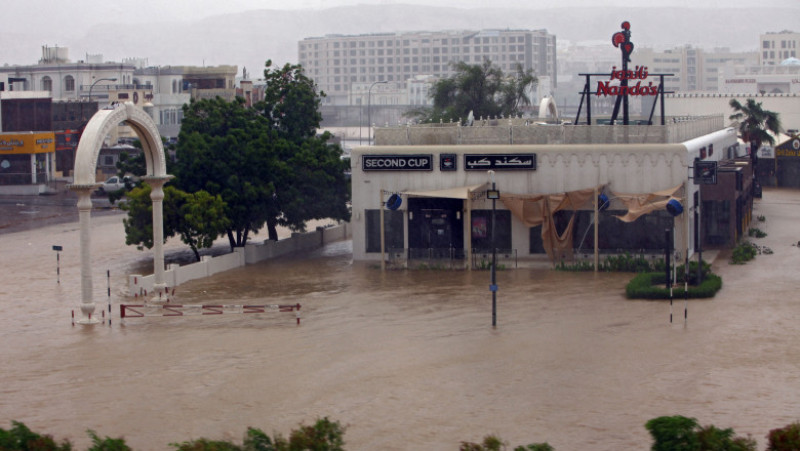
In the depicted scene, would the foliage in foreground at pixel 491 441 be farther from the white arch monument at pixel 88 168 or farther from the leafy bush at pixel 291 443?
the white arch monument at pixel 88 168

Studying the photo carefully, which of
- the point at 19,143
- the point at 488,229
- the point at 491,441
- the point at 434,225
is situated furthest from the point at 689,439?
the point at 19,143

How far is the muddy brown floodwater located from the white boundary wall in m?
0.69

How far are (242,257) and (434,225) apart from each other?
7.34 metres

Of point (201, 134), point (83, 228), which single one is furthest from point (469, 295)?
point (201, 134)

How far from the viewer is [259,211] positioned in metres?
41.6

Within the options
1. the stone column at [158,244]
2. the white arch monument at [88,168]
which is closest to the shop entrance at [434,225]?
the stone column at [158,244]

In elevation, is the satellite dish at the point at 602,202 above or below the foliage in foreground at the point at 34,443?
above

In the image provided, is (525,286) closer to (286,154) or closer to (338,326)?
(338,326)

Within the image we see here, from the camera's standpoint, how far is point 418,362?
24.5 m

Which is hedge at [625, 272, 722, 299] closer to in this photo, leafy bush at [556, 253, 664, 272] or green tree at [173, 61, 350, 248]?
leafy bush at [556, 253, 664, 272]

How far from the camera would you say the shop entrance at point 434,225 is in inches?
1554

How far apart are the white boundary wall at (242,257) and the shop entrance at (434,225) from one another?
20.8 ft

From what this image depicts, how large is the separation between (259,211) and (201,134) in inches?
147

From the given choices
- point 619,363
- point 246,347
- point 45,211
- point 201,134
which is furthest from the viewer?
point 45,211
